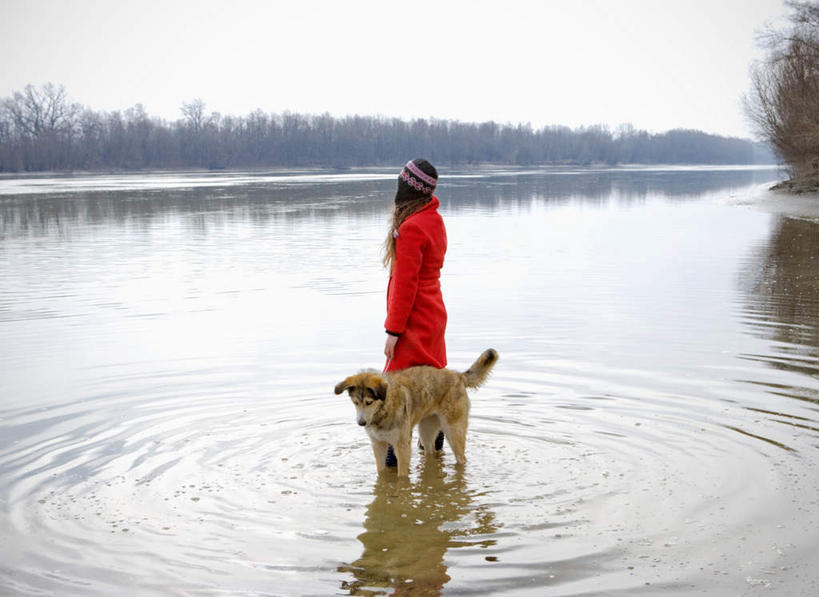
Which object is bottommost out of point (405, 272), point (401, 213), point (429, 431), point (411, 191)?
point (429, 431)

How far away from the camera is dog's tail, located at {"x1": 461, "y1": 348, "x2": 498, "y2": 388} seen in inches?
259

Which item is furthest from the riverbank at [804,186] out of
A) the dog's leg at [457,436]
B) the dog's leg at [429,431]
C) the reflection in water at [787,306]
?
the dog's leg at [457,436]

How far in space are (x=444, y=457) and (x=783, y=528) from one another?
2.70m

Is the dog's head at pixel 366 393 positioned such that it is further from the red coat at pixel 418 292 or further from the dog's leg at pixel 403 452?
the red coat at pixel 418 292

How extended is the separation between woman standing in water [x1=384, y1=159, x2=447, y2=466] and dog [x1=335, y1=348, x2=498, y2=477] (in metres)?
0.19

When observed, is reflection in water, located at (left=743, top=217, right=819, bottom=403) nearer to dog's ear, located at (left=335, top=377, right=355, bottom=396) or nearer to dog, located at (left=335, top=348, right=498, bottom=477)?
dog, located at (left=335, top=348, right=498, bottom=477)


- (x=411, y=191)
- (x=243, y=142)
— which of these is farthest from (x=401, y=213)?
(x=243, y=142)

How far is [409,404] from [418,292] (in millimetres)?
849

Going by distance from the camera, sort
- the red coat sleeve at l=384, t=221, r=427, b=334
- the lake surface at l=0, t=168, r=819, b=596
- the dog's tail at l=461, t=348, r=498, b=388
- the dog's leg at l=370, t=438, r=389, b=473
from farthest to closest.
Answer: the dog's tail at l=461, t=348, r=498, b=388 < the dog's leg at l=370, t=438, r=389, b=473 < the red coat sleeve at l=384, t=221, r=427, b=334 < the lake surface at l=0, t=168, r=819, b=596

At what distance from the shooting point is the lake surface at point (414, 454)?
16.7 ft

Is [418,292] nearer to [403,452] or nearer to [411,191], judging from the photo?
[411,191]

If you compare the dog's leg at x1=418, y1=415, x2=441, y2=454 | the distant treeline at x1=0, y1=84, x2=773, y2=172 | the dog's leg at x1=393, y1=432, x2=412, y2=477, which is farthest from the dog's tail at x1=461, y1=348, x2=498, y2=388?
the distant treeline at x1=0, y1=84, x2=773, y2=172

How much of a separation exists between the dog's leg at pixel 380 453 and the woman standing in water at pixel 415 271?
153mm

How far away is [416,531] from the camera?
18.6 feet
